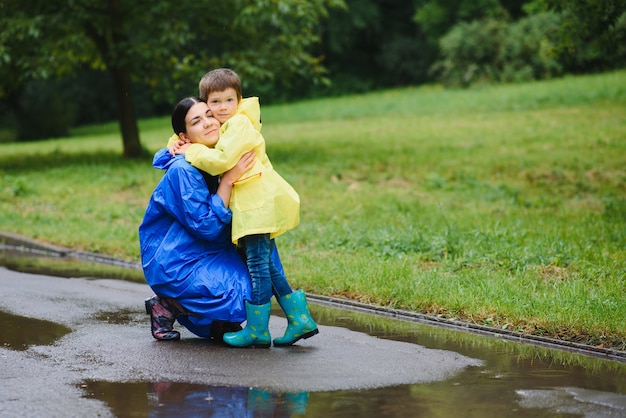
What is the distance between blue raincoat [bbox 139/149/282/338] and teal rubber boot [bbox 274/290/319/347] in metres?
0.27

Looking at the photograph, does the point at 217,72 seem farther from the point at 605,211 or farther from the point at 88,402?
the point at 605,211

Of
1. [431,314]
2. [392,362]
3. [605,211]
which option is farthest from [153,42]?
[392,362]

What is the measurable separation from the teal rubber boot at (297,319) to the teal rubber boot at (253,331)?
126 mm

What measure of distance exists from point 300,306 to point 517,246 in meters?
3.92

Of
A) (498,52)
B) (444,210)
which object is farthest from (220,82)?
(498,52)

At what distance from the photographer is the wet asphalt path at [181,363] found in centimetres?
477

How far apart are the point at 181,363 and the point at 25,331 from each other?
1465 millimetres

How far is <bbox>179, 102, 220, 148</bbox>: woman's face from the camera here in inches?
230

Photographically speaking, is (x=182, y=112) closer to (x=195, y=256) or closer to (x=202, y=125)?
(x=202, y=125)

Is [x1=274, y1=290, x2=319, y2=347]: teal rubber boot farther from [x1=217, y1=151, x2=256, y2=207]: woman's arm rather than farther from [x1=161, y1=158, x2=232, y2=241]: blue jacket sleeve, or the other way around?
[x1=217, y1=151, x2=256, y2=207]: woman's arm

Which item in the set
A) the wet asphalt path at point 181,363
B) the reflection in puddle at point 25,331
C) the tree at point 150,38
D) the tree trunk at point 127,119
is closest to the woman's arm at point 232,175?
the wet asphalt path at point 181,363

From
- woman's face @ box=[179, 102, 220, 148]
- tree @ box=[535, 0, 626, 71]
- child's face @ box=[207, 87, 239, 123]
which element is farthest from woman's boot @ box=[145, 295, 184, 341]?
tree @ box=[535, 0, 626, 71]

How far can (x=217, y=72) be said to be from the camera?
5781mm

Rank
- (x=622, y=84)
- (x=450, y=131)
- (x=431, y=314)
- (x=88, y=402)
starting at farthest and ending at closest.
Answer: (x=622, y=84) < (x=450, y=131) < (x=431, y=314) < (x=88, y=402)
